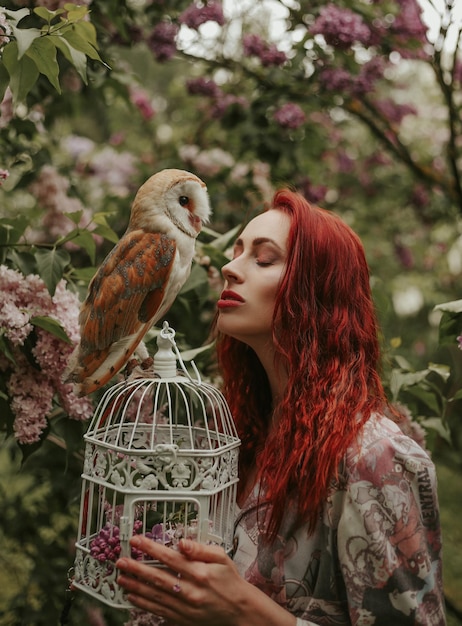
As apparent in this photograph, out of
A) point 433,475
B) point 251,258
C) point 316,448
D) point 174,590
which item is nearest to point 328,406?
point 316,448

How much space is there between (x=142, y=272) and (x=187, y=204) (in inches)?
6.1

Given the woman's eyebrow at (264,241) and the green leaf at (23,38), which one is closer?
the green leaf at (23,38)

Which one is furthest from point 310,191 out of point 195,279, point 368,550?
point 368,550

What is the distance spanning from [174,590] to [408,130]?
15.3ft

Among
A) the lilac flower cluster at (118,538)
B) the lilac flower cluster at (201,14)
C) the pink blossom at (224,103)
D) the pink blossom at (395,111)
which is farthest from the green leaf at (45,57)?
the pink blossom at (395,111)

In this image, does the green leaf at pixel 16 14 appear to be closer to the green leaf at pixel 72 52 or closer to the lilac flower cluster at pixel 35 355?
the green leaf at pixel 72 52

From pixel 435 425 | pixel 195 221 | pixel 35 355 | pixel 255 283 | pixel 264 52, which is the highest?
pixel 264 52

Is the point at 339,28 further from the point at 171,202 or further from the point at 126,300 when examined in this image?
the point at 126,300

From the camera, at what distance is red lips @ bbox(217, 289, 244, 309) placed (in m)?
1.37

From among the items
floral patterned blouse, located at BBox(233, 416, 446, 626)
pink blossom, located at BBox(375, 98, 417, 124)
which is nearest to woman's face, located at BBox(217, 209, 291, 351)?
floral patterned blouse, located at BBox(233, 416, 446, 626)

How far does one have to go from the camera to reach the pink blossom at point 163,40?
8.69 feet

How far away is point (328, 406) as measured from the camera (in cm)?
133

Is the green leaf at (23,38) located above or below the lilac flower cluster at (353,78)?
below

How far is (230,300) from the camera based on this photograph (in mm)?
1374
